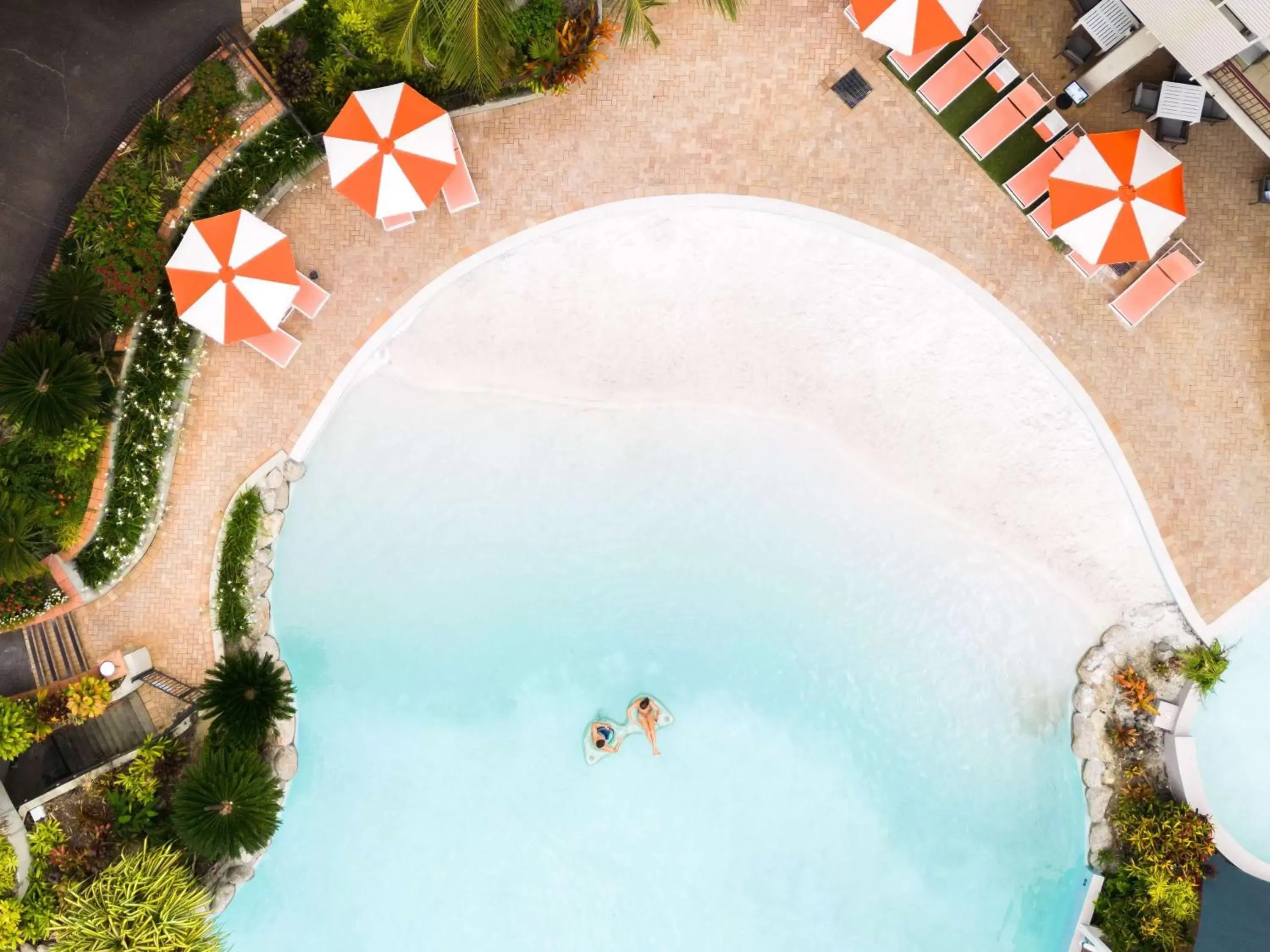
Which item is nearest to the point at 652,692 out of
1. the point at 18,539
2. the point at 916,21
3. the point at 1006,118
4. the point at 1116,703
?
the point at 1116,703

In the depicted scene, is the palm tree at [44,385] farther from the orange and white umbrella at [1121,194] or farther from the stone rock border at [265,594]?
the orange and white umbrella at [1121,194]

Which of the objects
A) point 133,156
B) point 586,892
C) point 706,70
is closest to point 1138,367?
point 706,70

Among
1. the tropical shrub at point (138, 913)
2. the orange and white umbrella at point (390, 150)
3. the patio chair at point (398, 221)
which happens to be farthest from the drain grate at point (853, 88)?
the tropical shrub at point (138, 913)

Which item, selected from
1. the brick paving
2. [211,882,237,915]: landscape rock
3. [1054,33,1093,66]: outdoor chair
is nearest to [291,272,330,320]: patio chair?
the brick paving

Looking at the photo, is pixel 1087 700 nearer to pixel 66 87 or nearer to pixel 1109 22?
pixel 1109 22

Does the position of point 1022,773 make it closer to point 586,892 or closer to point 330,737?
point 586,892

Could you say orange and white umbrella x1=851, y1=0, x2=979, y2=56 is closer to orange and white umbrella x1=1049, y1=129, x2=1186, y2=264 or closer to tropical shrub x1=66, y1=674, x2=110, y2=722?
orange and white umbrella x1=1049, y1=129, x2=1186, y2=264
